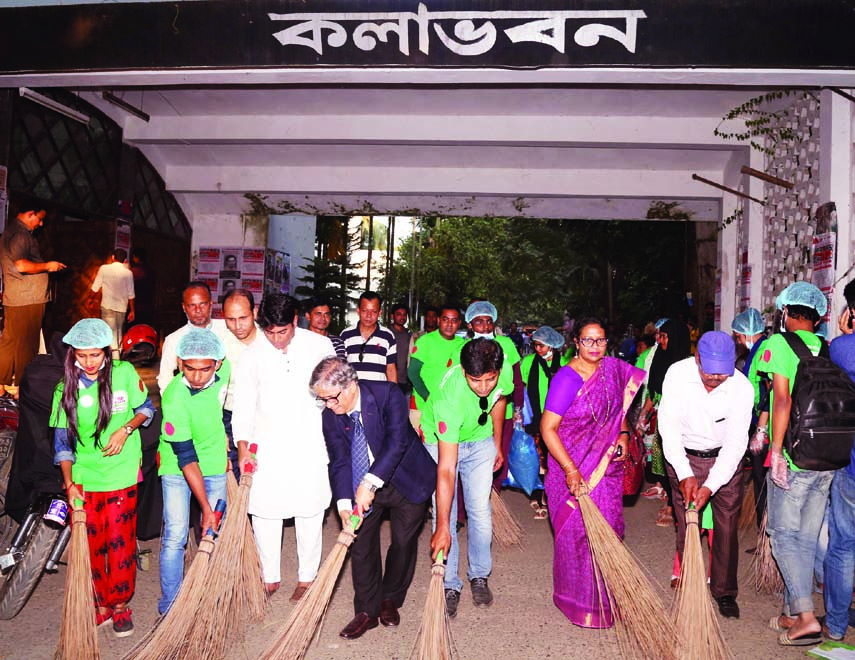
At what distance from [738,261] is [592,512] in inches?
279

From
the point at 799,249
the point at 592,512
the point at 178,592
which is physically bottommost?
the point at 178,592

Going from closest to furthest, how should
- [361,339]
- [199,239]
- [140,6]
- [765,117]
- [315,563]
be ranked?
[315,563] → [140,6] → [361,339] → [765,117] → [199,239]

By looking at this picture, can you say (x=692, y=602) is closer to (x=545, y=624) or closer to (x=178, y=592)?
(x=545, y=624)

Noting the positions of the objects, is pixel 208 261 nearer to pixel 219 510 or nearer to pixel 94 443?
pixel 94 443

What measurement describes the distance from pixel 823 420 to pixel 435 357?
3.20 metres

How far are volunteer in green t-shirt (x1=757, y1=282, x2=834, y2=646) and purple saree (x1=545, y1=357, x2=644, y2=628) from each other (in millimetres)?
750

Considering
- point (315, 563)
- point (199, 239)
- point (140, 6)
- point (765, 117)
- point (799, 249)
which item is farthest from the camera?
point (199, 239)

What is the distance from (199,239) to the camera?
1276cm

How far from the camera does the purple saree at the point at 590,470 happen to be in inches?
151

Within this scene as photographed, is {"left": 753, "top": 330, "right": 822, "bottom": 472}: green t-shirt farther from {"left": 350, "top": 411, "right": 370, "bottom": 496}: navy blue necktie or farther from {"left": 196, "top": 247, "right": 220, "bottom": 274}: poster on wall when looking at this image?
{"left": 196, "top": 247, "right": 220, "bottom": 274}: poster on wall

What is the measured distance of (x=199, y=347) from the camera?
358 centimetres

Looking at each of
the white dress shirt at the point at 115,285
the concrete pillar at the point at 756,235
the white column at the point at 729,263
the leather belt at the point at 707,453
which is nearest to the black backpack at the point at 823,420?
the leather belt at the point at 707,453

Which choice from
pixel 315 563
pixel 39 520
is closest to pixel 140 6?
pixel 39 520

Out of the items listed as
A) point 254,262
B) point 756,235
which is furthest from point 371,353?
point 254,262
